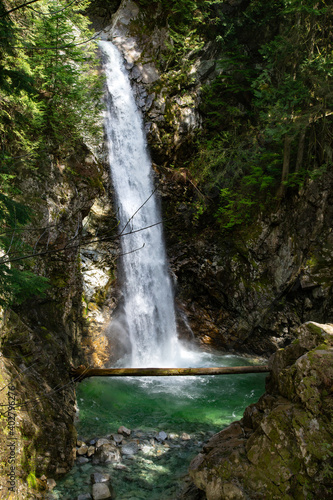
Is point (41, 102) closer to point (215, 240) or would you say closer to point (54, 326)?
point (54, 326)

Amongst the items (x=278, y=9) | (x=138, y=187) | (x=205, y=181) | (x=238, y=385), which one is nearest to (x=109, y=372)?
(x=238, y=385)

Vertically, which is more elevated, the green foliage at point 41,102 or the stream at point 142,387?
the green foliage at point 41,102

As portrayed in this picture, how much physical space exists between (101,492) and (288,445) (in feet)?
8.66

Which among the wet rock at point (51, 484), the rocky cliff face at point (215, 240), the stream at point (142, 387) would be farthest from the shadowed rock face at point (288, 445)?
the rocky cliff face at point (215, 240)

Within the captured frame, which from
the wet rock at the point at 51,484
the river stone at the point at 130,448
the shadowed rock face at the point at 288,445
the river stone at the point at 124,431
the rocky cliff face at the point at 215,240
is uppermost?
the rocky cliff face at the point at 215,240

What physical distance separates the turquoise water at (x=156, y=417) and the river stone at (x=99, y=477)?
0.09m

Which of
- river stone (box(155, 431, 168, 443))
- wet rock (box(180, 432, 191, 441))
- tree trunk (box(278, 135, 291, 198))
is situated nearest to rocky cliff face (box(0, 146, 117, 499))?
river stone (box(155, 431, 168, 443))

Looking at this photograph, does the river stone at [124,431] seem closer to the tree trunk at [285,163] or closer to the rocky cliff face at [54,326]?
the rocky cliff face at [54,326]

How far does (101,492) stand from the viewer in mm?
4141

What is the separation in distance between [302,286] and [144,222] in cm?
611

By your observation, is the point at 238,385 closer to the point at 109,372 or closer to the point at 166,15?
the point at 109,372

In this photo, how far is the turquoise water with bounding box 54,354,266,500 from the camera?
4480mm

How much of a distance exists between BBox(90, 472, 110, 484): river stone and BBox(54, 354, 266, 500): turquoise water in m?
0.09

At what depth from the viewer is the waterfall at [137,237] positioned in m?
10.7
